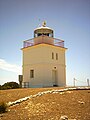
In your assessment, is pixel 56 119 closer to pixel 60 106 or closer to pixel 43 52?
pixel 60 106

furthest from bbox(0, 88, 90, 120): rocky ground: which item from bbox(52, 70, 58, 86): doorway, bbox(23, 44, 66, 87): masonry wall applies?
bbox(52, 70, 58, 86): doorway

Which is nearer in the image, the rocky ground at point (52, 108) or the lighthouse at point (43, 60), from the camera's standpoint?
the rocky ground at point (52, 108)

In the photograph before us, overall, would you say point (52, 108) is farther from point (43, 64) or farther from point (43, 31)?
point (43, 31)

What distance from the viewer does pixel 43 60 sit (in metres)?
26.1

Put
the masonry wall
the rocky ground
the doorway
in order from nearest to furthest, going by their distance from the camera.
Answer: the rocky ground → the masonry wall → the doorway

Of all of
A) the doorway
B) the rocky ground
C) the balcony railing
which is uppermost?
the balcony railing

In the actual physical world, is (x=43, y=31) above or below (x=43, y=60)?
above

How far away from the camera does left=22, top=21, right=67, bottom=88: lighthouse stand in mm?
26047

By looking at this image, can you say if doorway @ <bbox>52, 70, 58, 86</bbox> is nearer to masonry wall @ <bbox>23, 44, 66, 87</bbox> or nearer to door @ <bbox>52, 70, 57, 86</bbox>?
door @ <bbox>52, 70, 57, 86</bbox>

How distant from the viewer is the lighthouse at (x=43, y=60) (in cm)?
2605

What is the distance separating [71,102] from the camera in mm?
11492

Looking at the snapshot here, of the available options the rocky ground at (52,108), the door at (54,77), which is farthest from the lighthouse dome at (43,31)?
the rocky ground at (52,108)

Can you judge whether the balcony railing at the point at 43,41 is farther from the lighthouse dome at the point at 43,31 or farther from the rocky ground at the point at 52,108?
the rocky ground at the point at 52,108

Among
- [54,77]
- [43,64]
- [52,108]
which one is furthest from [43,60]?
[52,108]
